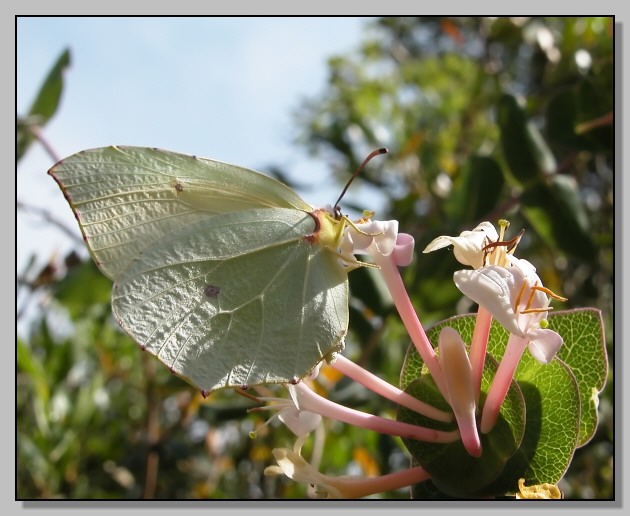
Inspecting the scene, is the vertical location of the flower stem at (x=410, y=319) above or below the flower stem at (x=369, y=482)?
above

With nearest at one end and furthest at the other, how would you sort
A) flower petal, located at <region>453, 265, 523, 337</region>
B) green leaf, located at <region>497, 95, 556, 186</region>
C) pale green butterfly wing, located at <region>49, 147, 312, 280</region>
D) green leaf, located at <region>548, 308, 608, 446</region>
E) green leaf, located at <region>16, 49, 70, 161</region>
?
flower petal, located at <region>453, 265, 523, 337</region> → green leaf, located at <region>548, 308, 608, 446</region> → pale green butterfly wing, located at <region>49, 147, 312, 280</region> → green leaf, located at <region>497, 95, 556, 186</region> → green leaf, located at <region>16, 49, 70, 161</region>

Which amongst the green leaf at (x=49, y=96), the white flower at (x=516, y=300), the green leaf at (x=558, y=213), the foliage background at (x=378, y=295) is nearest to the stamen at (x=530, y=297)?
the white flower at (x=516, y=300)

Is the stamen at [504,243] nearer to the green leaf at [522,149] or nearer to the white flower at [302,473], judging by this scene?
the white flower at [302,473]

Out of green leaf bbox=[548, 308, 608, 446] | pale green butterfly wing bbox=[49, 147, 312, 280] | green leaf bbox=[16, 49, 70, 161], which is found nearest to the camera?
green leaf bbox=[548, 308, 608, 446]

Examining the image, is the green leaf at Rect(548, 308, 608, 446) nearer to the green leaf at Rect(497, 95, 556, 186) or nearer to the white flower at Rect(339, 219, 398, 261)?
the white flower at Rect(339, 219, 398, 261)

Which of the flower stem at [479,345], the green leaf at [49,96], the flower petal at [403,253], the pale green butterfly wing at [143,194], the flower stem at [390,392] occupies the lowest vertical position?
the flower stem at [390,392]

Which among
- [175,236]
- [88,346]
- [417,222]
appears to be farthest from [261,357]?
[88,346]

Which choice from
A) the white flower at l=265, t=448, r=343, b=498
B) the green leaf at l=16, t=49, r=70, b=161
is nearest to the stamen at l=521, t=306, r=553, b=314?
the white flower at l=265, t=448, r=343, b=498
